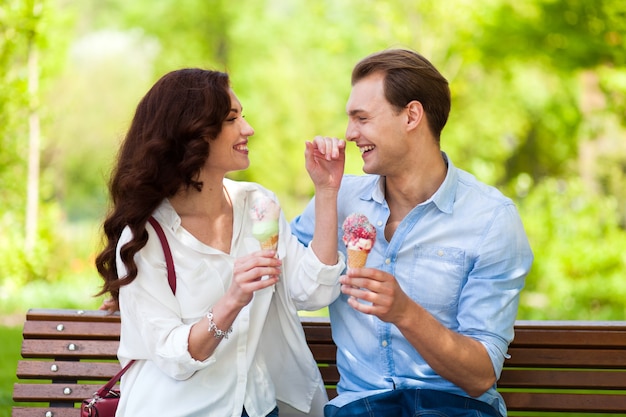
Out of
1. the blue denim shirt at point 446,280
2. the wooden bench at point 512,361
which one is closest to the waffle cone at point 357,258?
the blue denim shirt at point 446,280

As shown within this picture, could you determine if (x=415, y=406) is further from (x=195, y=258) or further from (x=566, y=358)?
(x=195, y=258)

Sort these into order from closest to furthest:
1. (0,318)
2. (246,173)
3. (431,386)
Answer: (431,386)
(0,318)
(246,173)

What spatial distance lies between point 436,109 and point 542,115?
615 inches

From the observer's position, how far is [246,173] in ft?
70.3

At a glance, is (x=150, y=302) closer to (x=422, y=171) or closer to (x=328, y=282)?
(x=328, y=282)

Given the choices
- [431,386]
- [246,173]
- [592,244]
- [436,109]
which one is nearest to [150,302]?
[431,386]

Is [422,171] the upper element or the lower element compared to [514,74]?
lower

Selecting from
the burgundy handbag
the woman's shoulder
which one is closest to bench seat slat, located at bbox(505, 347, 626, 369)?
the woman's shoulder

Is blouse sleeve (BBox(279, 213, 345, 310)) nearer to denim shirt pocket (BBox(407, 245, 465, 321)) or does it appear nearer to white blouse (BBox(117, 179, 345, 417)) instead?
white blouse (BBox(117, 179, 345, 417))

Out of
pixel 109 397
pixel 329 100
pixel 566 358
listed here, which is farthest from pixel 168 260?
pixel 329 100

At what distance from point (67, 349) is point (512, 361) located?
1.82 meters

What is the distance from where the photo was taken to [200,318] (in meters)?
3.03

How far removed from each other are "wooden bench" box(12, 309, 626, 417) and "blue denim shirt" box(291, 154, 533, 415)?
12.4 inches

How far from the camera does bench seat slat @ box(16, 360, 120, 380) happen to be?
139 inches
